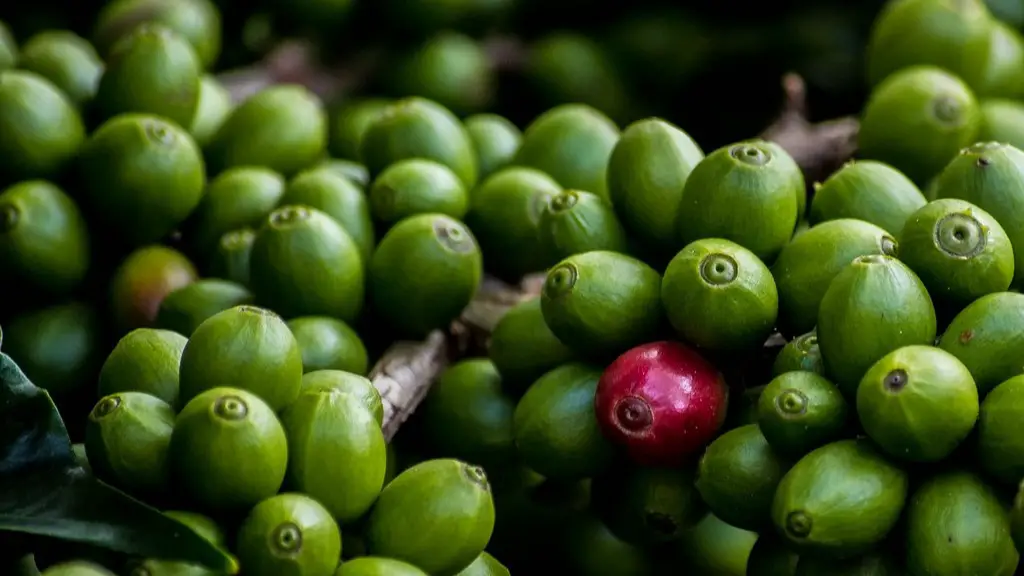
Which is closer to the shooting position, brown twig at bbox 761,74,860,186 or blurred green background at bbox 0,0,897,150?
brown twig at bbox 761,74,860,186

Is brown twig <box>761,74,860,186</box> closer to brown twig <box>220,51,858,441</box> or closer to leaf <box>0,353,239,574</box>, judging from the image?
brown twig <box>220,51,858,441</box>

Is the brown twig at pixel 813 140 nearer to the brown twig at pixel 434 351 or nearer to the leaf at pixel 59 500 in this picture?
the brown twig at pixel 434 351

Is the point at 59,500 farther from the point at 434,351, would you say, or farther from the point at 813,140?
the point at 813,140

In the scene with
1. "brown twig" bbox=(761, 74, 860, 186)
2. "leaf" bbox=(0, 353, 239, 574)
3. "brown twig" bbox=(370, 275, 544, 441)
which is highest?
"leaf" bbox=(0, 353, 239, 574)

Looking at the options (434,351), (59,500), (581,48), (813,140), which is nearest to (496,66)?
(581,48)

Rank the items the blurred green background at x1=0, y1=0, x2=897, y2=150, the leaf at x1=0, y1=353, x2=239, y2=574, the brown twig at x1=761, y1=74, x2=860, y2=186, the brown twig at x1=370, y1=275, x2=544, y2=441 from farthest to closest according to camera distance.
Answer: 1. the blurred green background at x1=0, y1=0, x2=897, y2=150
2. the brown twig at x1=761, y1=74, x2=860, y2=186
3. the brown twig at x1=370, y1=275, x2=544, y2=441
4. the leaf at x1=0, y1=353, x2=239, y2=574

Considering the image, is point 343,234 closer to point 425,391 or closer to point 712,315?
point 425,391

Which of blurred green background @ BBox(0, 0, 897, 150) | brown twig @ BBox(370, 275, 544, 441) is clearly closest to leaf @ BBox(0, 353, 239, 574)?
brown twig @ BBox(370, 275, 544, 441)

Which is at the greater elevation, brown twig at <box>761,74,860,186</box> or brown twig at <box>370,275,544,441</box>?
brown twig at <box>761,74,860,186</box>
